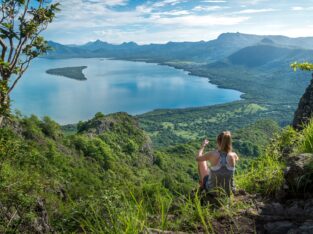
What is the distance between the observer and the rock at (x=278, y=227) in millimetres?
3703

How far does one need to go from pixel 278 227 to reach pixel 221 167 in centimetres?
171

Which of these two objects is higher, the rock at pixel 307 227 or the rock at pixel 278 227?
the rock at pixel 307 227

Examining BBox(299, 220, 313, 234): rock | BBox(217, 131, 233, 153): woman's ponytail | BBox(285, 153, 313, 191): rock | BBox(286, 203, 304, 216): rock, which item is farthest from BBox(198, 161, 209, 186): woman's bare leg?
BBox(299, 220, 313, 234): rock

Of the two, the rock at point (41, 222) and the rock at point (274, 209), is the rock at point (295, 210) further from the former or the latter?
the rock at point (41, 222)

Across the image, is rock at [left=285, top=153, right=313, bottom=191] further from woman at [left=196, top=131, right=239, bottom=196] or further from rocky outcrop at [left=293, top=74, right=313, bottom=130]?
rocky outcrop at [left=293, top=74, right=313, bottom=130]

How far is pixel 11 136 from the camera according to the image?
6.76m

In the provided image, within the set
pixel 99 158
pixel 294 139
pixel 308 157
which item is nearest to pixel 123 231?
pixel 308 157

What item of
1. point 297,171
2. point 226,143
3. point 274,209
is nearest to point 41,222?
point 226,143

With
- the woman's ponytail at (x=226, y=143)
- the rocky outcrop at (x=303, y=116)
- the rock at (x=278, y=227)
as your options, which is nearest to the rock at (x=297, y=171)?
the rock at (x=278, y=227)

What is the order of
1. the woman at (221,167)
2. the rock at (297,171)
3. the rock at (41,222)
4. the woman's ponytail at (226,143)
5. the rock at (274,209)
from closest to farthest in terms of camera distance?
the rock at (274,209)
the rock at (297,171)
the rock at (41,222)
the woman at (221,167)
the woman's ponytail at (226,143)

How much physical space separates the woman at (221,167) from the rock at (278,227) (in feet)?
3.96

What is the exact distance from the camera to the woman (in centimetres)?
532

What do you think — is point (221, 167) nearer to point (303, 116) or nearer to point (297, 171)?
point (297, 171)

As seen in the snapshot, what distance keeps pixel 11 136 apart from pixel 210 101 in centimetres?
18495
